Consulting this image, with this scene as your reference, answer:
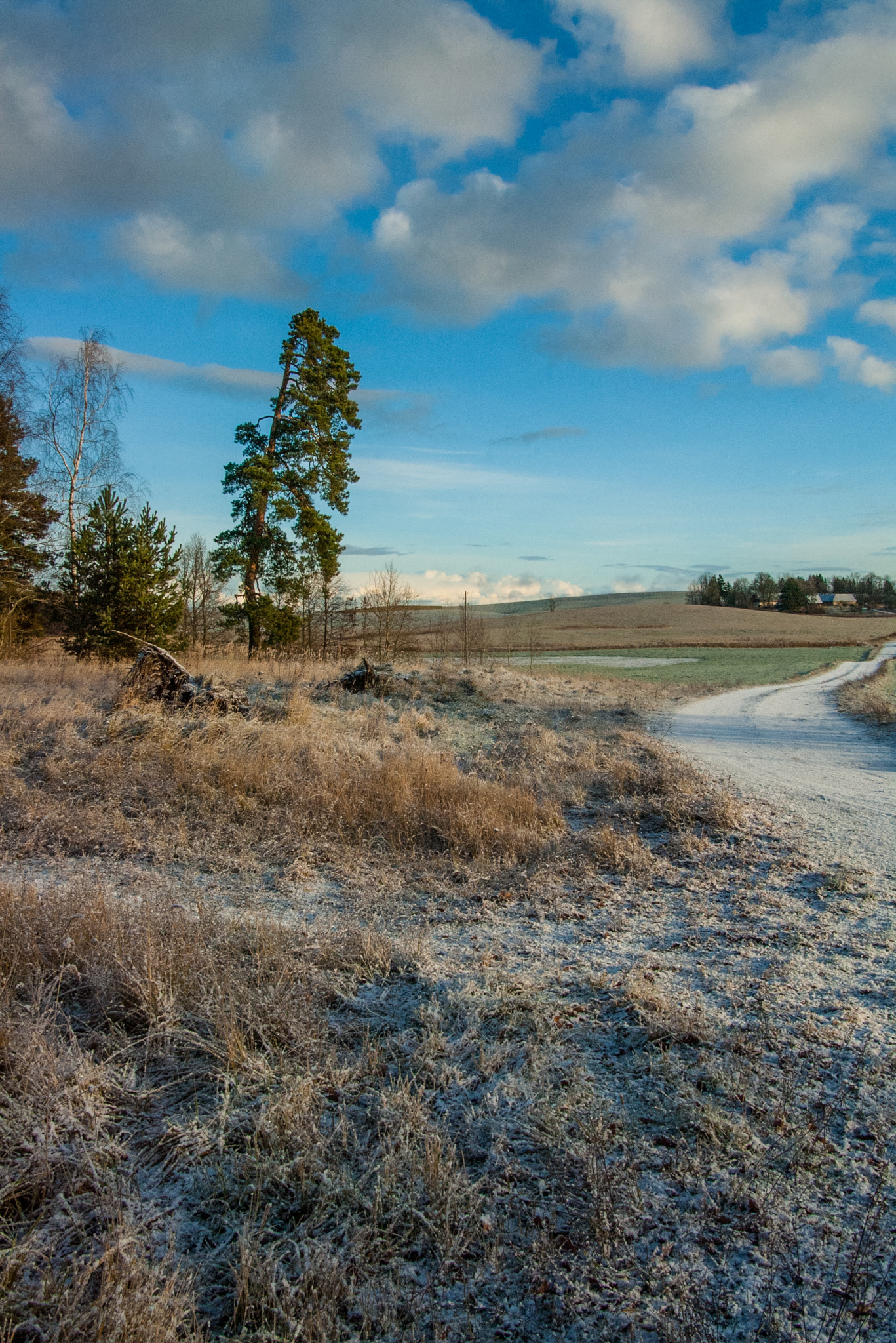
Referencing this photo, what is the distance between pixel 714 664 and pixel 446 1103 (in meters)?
45.3

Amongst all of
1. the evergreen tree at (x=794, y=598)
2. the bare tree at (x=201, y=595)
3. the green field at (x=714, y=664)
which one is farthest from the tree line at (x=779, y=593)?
the bare tree at (x=201, y=595)

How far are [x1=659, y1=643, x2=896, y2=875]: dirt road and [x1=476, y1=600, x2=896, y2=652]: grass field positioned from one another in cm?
3213

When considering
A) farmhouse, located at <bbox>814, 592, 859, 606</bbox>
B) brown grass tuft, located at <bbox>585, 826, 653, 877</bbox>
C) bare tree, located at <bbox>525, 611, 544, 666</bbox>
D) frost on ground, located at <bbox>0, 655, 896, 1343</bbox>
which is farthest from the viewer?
farmhouse, located at <bbox>814, 592, 859, 606</bbox>

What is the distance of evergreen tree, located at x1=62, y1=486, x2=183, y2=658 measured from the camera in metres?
19.0

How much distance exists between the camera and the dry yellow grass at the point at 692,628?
62.0m

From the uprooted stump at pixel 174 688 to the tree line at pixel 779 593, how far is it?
10454cm

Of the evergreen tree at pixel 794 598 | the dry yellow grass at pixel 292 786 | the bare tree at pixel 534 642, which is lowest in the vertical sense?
the dry yellow grass at pixel 292 786

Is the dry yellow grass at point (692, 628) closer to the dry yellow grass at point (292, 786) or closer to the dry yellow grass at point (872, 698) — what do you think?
the dry yellow grass at point (872, 698)

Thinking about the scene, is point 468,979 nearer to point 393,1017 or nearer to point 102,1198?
point 393,1017

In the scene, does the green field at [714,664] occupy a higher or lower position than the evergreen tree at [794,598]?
lower

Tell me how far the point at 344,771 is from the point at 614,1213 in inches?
243

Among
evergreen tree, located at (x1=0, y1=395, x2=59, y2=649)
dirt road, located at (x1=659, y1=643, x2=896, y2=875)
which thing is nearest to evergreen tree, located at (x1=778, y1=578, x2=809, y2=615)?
dirt road, located at (x1=659, y1=643, x2=896, y2=875)

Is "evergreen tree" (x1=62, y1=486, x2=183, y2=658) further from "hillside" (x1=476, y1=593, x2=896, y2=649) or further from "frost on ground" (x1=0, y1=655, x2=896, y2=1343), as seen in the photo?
"hillside" (x1=476, y1=593, x2=896, y2=649)

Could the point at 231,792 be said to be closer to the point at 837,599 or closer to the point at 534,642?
the point at 534,642
